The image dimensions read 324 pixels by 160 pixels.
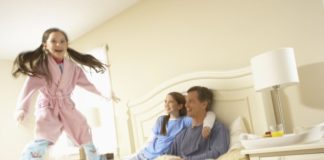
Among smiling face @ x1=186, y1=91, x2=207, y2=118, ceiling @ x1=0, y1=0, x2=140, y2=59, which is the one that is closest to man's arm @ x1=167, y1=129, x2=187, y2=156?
smiling face @ x1=186, y1=91, x2=207, y2=118

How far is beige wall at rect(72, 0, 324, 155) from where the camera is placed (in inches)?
88.6

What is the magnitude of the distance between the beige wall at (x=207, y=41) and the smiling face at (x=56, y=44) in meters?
1.29

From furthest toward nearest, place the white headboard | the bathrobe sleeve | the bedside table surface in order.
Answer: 1. the white headboard
2. the bathrobe sleeve
3. the bedside table surface

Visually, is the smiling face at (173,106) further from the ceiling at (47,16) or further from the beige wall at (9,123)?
the beige wall at (9,123)

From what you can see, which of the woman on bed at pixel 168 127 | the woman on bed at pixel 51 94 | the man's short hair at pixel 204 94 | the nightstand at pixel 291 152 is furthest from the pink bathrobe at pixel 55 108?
the nightstand at pixel 291 152

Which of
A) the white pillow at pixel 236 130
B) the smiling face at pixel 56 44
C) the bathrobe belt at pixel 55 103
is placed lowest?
the white pillow at pixel 236 130

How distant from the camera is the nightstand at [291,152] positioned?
5.24ft

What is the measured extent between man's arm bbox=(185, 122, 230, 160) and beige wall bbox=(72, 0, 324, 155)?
0.48m

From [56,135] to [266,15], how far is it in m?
1.73

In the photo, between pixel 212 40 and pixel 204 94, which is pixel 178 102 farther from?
pixel 212 40

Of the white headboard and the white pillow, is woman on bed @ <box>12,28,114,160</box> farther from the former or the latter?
the white headboard

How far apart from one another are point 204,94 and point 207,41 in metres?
0.58

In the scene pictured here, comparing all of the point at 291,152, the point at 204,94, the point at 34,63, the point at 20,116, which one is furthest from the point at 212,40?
the point at 20,116

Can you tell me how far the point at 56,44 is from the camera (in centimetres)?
201
